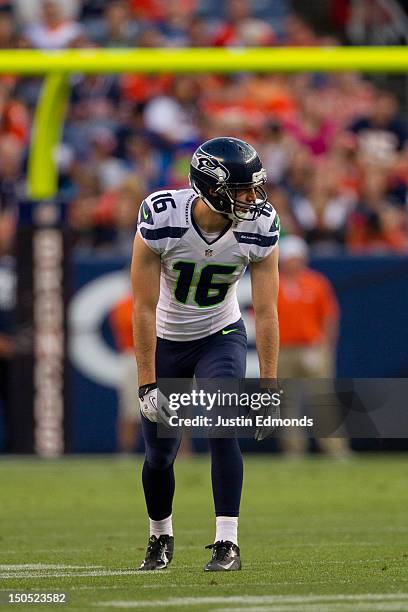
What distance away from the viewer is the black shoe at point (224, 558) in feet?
19.5

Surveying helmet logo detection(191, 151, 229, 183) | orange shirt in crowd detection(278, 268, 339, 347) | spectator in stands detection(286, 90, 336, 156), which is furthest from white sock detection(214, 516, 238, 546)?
spectator in stands detection(286, 90, 336, 156)

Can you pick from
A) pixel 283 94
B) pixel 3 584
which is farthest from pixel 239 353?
pixel 283 94

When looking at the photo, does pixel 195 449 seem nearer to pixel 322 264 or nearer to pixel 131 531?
pixel 322 264

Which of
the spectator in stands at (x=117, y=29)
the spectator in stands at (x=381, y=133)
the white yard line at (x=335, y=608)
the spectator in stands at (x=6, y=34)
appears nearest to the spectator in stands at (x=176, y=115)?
the spectator in stands at (x=117, y=29)

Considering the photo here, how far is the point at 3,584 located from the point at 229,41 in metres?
10.9

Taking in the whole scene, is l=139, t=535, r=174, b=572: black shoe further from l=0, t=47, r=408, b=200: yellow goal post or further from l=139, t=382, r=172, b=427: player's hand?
l=0, t=47, r=408, b=200: yellow goal post

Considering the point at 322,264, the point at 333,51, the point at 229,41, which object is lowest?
the point at 322,264

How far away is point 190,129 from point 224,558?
8.87m

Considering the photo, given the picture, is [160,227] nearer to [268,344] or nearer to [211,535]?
[268,344]

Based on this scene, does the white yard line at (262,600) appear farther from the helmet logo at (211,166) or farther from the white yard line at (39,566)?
the helmet logo at (211,166)

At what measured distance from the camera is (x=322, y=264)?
13.1m

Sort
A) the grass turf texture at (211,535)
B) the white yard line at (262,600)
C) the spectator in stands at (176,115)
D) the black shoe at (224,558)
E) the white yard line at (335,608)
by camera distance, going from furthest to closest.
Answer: the spectator in stands at (176,115) < the black shoe at (224,558) < the grass turf texture at (211,535) < the white yard line at (262,600) < the white yard line at (335,608)

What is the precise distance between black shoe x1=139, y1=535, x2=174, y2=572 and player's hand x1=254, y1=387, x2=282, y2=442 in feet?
1.97

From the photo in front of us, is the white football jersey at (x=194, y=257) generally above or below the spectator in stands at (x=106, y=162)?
below
